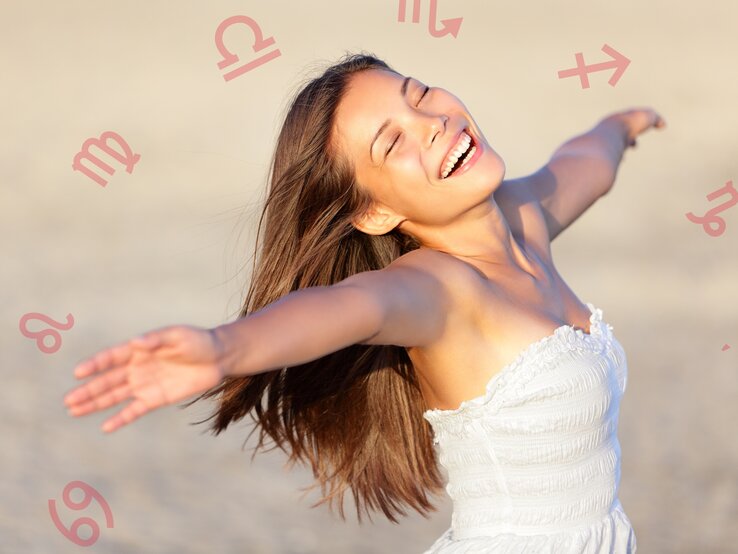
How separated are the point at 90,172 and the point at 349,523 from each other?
5.84 meters

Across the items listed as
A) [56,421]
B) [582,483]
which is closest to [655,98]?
[56,421]

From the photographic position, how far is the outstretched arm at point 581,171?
3.34 m

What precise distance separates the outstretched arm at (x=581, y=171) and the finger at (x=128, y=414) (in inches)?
60.2

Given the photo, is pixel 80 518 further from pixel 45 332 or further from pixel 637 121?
pixel 637 121

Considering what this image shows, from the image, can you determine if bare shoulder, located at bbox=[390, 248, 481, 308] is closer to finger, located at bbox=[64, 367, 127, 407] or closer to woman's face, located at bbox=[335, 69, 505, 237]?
woman's face, located at bbox=[335, 69, 505, 237]

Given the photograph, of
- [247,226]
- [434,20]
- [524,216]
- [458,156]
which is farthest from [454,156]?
[247,226]

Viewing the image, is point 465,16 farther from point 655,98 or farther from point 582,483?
point 582,483

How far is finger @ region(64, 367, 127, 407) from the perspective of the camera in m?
1.92

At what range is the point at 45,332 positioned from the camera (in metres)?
7.31

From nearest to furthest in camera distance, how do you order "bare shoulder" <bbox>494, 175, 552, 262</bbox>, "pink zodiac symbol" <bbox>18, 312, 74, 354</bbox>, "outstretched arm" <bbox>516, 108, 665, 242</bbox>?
"bare shoulder" <bbox>494, 175, 552, 262</bbox>
"outstretched arm" <bbox>516, 108, 665, 242</bbox>
"pink zodiac symbol" <bbox>18, 312, 74, 354</bbox>

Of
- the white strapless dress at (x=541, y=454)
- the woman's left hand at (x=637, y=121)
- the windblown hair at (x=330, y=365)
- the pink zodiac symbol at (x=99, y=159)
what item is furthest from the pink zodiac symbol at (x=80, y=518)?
the pink zodiac symbol at (x=99, y=159)

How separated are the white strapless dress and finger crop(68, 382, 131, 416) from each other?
0.82 m

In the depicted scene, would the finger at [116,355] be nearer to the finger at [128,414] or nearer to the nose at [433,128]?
the finger at [128,414]

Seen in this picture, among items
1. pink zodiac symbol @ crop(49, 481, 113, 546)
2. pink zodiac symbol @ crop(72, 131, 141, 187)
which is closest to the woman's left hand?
pink zodiac symbol @ crop(49, 481, 113, 546)
